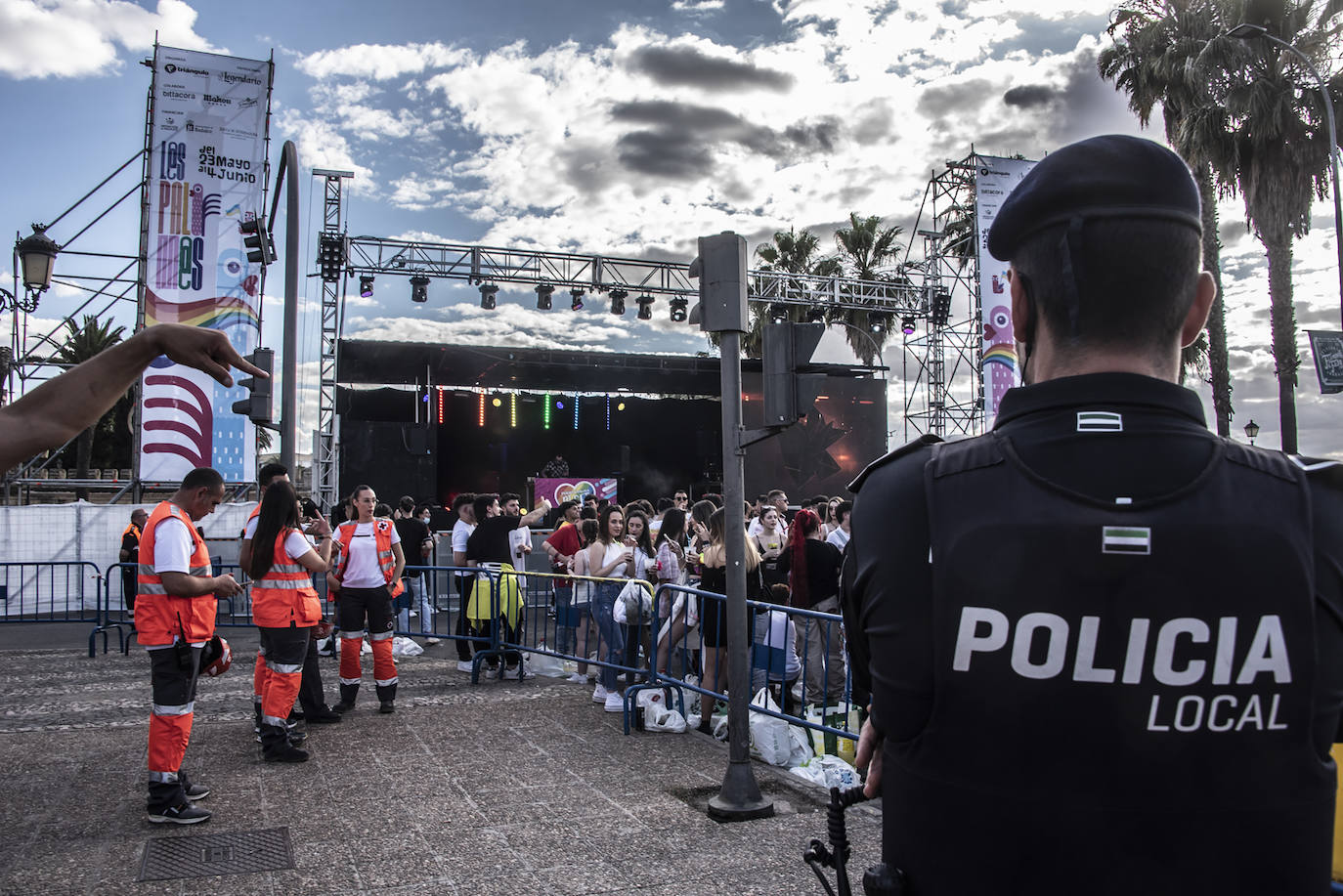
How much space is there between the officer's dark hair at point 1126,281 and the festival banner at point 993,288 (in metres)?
19.6

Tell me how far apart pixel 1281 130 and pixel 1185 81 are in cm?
205

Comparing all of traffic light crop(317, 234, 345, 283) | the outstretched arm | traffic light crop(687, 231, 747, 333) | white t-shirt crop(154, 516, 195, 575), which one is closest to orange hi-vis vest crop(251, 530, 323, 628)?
white t-shirt crop(154, 516, 195, 575)

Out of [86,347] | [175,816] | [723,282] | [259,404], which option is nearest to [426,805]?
[175,816]

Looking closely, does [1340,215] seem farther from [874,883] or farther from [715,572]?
[874,883]

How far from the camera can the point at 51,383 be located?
6.17 feet

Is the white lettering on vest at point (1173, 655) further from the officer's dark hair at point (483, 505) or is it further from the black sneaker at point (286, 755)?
the officer's dark hair at point (483, 505)

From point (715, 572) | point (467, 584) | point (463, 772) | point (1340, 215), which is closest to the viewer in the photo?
point (463, 772)

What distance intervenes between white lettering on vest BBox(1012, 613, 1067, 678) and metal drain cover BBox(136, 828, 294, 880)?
435 centimetres

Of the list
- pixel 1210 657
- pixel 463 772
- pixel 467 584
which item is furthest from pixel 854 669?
pixel 467 584

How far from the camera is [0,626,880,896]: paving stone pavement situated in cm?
435

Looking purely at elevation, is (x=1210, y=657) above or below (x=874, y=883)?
above

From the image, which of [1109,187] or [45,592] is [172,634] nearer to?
[1109,187]

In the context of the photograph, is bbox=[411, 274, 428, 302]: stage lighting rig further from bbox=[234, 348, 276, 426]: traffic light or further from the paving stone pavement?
the paving stone pavement

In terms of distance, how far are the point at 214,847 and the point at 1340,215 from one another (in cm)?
1823
